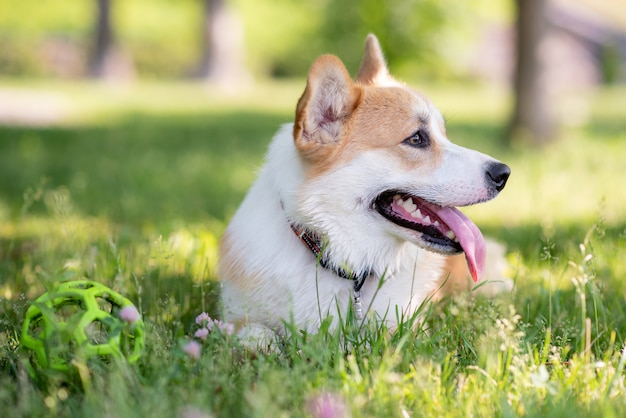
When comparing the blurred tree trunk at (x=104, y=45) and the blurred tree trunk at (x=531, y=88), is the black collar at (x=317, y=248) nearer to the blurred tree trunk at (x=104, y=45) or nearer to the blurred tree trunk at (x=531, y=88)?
the blurred tree trunk at (x=531, y=88)

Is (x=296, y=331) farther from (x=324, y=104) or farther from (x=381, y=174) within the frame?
(x=324, y=104)

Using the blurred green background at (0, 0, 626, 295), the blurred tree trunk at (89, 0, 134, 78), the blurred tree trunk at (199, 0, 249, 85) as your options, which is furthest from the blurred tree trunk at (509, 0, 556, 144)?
the blurred tree trunk at (89, 0, 134, 78)

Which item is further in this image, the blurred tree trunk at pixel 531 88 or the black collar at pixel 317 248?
the blurred tree trunk at pixel 531 88

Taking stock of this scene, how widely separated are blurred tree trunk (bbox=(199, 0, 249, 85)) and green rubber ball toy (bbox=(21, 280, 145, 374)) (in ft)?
63.6

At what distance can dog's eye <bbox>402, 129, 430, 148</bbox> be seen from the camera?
279 centimetres

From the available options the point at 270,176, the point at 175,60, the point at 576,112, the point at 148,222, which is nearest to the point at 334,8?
the point at 175,60

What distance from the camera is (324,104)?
2.71 metres

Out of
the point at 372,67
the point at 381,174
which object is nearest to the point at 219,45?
the point at 372,67

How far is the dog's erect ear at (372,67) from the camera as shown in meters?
3.33

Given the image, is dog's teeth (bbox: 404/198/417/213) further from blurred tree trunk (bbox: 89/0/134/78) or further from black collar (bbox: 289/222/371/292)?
blurred tree trunk (bbox: 89/0/134/78)

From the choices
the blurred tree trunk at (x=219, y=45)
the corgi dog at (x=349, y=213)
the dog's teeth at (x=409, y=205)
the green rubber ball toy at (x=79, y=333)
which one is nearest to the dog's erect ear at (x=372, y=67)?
the corgi dog at (x=349, y=213)

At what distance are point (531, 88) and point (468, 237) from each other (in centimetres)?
564

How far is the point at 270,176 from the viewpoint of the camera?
287 centimetres

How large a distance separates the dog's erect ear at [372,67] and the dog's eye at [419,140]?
55cm
